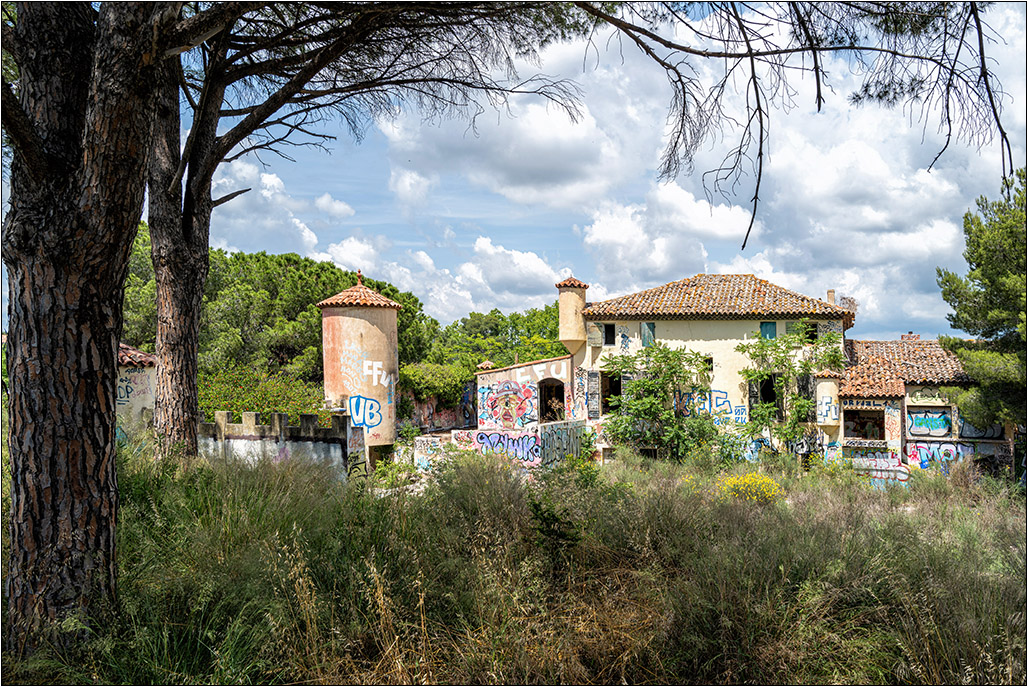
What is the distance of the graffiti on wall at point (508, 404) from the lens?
70.4 ft

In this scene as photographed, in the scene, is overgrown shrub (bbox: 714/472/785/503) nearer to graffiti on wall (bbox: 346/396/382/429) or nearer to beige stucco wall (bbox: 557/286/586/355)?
graffiti on wall (bbox: 346/396/382/429)

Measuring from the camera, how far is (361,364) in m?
17.3

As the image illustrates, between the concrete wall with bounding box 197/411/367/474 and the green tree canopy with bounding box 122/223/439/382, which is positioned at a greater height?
the green tree canopy with bounding box 122/223/439/382

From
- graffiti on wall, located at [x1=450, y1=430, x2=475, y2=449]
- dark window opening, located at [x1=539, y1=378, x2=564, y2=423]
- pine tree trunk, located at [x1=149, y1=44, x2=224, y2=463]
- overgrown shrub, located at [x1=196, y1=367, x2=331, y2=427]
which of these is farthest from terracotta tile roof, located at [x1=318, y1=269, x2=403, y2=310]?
pine tree trunk, located at [x1=149, y1=44, x2=224, y2=463]

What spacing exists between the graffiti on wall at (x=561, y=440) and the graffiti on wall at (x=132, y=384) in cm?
944

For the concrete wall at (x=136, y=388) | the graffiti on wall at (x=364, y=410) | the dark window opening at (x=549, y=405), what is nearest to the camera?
the concrete wall at (x=136, y=388)

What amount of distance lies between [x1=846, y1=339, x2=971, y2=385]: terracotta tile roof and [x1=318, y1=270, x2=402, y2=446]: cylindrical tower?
1583cm

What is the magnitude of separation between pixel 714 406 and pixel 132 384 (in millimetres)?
15689

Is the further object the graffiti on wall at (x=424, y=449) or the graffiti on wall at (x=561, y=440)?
the graffiti on wall at (x=561, y=440)

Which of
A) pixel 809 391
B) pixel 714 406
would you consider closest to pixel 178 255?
pixel 714 406

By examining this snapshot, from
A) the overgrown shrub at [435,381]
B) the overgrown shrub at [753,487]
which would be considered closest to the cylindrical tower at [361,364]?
the overgrown shrub at [753,487]

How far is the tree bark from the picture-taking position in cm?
312

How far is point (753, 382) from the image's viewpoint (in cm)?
1973

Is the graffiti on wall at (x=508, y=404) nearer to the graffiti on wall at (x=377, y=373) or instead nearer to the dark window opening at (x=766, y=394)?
the graffiti on wall at (x=377, y=373)
